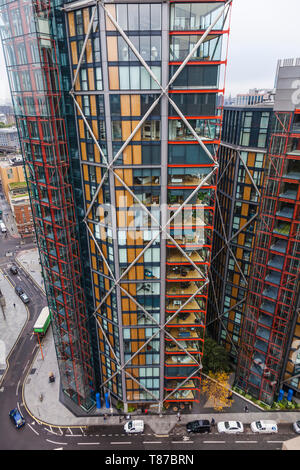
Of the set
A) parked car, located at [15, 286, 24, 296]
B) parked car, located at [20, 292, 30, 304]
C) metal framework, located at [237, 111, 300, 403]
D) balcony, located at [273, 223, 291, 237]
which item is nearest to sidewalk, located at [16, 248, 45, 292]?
parked car, located at [15, 286, 24, 296]

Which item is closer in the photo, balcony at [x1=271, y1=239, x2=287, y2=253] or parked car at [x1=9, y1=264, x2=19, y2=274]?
balcony at [x1=271, y1=239, x2=287, y2=253]

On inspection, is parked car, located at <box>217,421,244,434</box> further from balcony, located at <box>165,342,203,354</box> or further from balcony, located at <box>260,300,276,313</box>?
balcony, located at <box>260,300,276,313</box>

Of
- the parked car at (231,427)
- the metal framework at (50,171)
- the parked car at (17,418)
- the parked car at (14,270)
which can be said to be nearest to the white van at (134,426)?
the metal framework at (50,171)

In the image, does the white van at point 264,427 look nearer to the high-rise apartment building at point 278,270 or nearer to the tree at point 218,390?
the high-rise apartment building at point 278,270

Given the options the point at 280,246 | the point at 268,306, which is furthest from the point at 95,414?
the point at 280,246

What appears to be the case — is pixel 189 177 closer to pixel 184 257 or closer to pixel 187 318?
pixel 184 257

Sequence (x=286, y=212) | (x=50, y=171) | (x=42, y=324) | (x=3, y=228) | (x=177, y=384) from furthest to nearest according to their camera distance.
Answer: (x=3, y=228) → (x=42, y=324) → (x=177, y=384) → (x=286, y=212) → (x=50, y=171)
